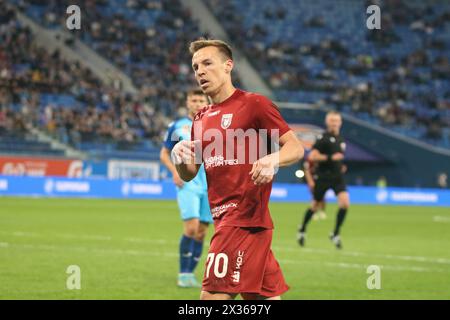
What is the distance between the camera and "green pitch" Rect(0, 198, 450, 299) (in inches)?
413

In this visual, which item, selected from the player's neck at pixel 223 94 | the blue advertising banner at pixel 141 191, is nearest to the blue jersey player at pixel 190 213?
the player's neck at pixel 223 94

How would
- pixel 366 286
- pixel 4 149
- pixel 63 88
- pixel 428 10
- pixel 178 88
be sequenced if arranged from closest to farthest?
pixel 366 286 → pixel 4 149 → pixel 63 88 → pixel 178 88 → pixel 428 10

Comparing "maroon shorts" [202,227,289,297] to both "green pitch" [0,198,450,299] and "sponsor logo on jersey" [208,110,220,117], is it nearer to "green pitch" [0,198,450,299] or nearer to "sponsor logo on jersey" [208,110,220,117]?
"sponsor logo on jersey" [208,110,220,117]

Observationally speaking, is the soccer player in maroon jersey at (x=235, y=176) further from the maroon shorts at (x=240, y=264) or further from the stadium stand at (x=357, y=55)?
the stadium stand at (x=357, y=55)

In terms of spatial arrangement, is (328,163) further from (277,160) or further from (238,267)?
(277,160)

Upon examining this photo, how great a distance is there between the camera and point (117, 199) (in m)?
33.5

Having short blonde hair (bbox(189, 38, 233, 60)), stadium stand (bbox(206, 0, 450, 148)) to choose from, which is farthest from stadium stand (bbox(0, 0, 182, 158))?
short blonde hair (bbox(189, 38, 233, 60))

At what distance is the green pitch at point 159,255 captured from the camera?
34.4 feet

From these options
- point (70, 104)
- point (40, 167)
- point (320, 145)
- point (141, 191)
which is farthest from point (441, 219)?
point (70, 104)

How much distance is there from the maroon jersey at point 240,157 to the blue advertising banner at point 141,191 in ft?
90.2

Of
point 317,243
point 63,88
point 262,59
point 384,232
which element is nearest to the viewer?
point 317,243
